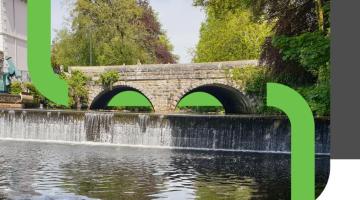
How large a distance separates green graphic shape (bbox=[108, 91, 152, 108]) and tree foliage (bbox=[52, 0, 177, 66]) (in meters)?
2.97

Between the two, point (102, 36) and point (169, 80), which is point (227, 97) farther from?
point (102, 36)

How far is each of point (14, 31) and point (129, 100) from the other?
37.1ft

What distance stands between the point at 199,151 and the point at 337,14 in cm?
1552

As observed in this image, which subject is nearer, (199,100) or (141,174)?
(141,174)

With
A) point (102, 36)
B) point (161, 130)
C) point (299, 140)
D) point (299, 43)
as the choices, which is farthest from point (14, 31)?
point (299, 140)

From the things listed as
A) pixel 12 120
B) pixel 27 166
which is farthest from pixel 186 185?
pixel 12 120

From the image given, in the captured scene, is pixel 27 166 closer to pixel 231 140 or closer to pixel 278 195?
pixel 278 195

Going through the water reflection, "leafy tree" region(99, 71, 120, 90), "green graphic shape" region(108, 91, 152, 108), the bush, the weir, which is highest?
"leafy tree" region(99, 71, 120, 90)

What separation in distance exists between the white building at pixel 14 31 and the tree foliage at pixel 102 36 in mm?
3017

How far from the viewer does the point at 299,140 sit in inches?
294

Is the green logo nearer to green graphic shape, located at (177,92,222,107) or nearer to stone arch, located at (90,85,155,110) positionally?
stone arch, located at (90,85,155,110)

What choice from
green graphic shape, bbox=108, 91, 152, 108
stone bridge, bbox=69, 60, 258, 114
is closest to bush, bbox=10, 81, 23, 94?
stone bridge, bbox=69, 60, 258, 114

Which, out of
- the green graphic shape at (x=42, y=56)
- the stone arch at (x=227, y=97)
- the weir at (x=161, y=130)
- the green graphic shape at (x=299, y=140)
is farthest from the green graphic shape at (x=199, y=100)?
the green graphic shape at (x=299, y=140)

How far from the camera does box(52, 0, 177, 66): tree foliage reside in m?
→ 44.6
